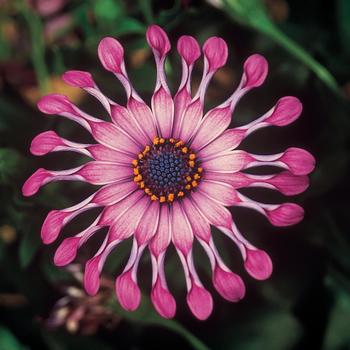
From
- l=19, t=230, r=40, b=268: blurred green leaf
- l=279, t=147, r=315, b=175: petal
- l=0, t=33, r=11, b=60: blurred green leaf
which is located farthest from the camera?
l=0, t=33, r=11, b=60: blurred green leaf

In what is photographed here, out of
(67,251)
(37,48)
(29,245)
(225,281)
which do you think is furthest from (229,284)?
(37,48)

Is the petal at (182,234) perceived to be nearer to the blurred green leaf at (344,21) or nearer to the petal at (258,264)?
the petal at (258,264)

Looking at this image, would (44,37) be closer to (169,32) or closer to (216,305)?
(169,32)

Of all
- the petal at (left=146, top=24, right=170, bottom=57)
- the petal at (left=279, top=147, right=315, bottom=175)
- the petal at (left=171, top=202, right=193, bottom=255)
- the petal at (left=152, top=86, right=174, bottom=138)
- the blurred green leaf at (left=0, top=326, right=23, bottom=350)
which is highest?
the petal at (left=146, top=24, right=170, bottom=57)

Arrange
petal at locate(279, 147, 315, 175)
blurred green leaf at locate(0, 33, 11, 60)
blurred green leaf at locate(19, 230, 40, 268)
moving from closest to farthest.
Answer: petal at locate(279, 147, 315, 175) < blurred green leaf at locate(19, 230, 40, 268) < blurred green leaf at locate(0, 33, 11, 60)

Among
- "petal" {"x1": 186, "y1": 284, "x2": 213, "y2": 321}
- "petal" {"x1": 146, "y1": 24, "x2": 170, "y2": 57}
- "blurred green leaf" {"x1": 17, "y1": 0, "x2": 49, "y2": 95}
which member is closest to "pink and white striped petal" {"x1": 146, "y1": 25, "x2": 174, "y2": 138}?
"petal" {"x1": 146, "y1": 24, "x2": 170, "y2": 57}

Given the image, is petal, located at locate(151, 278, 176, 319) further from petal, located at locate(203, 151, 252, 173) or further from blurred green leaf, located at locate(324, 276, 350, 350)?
blurred green leaf, located at locate(324, 276, 350, 350)

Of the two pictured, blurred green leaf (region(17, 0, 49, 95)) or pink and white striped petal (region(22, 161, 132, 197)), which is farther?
blurred green leaf (region(17, 0, 49, 95))
